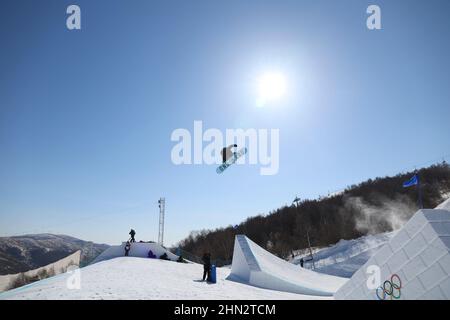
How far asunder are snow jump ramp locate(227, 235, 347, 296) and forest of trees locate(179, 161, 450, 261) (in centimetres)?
4163

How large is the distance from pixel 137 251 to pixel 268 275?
11.4 metres

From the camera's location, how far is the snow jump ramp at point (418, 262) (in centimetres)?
555

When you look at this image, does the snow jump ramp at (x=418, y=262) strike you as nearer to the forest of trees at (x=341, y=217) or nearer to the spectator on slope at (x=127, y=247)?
the spectator on slope at (x=127, y=247)

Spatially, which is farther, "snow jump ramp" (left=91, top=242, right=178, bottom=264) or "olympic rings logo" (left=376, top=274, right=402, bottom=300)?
"snow jump ramp" (left=91, top=242, right=178, bottom=264)

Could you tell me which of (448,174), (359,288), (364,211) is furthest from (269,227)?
(359,288)

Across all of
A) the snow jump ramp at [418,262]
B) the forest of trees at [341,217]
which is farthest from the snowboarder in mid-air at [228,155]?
the forest of trees at [341,217]

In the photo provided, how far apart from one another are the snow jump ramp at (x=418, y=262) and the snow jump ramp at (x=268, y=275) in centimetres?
689

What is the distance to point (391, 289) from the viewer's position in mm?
6539

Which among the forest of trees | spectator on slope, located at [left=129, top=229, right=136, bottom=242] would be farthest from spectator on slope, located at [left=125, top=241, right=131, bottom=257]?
the forest of trees

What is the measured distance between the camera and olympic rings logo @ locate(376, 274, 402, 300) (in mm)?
6301

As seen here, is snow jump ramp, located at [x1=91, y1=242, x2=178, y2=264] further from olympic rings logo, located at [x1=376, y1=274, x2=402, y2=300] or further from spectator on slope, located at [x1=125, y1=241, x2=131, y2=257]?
olympic rings logo, located at [x1=376, y1=274, x2=402, y2=300]

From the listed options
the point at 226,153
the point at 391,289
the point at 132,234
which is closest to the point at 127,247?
the point at 132,234

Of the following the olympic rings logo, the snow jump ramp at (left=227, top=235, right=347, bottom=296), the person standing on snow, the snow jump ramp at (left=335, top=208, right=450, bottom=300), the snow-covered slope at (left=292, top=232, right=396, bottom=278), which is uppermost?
the person standing on snow
